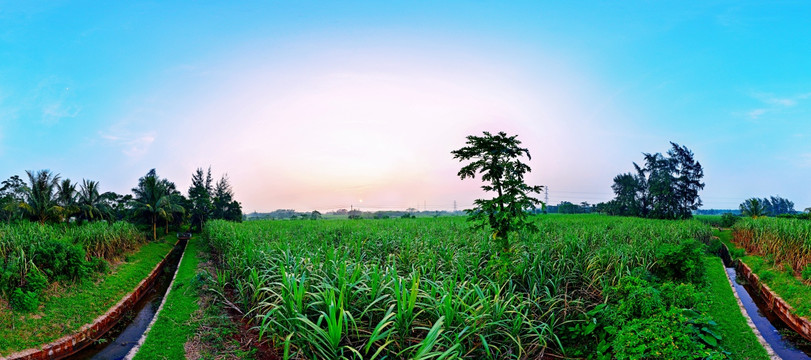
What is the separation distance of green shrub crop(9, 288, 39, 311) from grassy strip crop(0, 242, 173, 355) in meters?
0.15

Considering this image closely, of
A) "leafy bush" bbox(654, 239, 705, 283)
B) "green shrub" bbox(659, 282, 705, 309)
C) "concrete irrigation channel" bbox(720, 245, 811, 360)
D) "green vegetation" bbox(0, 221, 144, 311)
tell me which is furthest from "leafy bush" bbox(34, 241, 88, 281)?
"concrete irrigation channel" bbox(720, 245, 811, 360)

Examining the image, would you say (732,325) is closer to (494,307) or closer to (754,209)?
(494,307)

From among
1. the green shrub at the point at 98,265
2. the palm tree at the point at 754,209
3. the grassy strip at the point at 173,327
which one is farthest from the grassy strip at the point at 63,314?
the palm tree at the point at 754,209

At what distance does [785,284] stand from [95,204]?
110 ft

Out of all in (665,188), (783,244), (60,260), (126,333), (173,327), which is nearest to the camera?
(173,327)

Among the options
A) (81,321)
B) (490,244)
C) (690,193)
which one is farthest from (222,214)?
(690,193)

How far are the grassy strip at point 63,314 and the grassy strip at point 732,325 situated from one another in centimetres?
1098

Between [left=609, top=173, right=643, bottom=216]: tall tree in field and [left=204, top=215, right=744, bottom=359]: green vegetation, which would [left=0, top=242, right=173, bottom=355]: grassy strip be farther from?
[left=609, top=173, right=643, bottom=216]: tall tree in field

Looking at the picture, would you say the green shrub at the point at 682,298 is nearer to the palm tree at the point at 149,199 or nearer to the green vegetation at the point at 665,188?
the palm tree at the point at 149,199

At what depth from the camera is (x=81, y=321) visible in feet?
24.4

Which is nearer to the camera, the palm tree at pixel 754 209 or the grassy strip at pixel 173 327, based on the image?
the grassy strip at pixel 173 327

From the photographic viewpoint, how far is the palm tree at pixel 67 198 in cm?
2081

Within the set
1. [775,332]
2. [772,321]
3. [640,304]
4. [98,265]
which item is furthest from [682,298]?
[98,265]

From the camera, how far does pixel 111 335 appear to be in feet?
24.9
